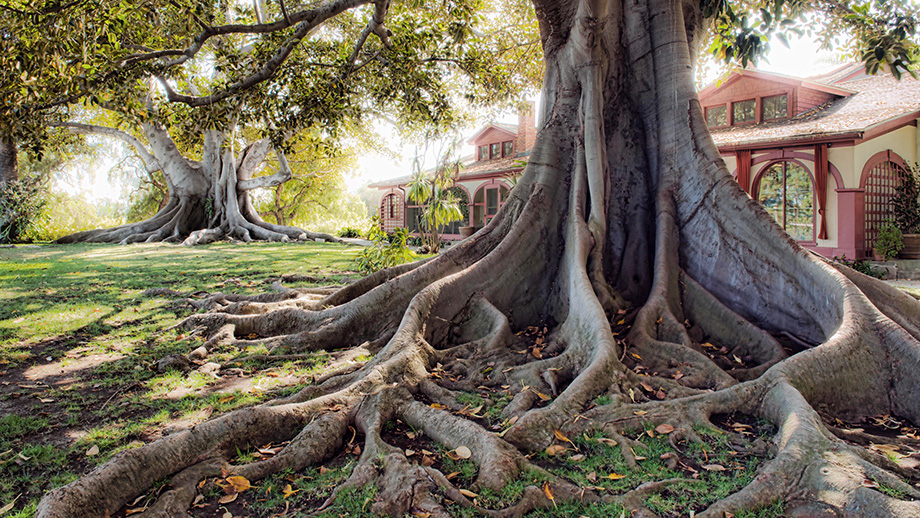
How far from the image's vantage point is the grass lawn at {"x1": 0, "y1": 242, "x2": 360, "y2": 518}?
2.74m

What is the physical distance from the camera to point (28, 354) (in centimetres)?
451

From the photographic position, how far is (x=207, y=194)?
2305cm

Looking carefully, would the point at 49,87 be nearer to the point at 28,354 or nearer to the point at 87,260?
the point at 28,354

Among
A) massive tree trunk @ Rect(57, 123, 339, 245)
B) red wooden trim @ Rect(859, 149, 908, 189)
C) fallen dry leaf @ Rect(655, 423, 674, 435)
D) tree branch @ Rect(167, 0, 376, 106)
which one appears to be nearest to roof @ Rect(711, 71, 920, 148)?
red wooden trim @ Rect(859, 149, 908, 189)

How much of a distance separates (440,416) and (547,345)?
168 cm

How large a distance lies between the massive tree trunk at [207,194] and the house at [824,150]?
16.0 meters

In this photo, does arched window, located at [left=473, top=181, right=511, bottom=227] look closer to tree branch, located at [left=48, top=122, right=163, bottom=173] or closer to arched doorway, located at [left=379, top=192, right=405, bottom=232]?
arched doorway, located at [left=379, top=192, right=405, bottom=232]

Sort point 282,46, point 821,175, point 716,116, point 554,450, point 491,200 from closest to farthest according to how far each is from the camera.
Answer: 1. point 554,450
2. point 282,46
3. point 821,175
4. point 716,116
5. point 491,200

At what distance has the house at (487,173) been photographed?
80.2 feet

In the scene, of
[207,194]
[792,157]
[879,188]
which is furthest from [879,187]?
[207,194]

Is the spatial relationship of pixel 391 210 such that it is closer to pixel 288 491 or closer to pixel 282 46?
pixel 282 46

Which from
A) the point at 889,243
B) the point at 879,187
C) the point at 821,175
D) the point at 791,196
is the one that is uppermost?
the point at 821,175

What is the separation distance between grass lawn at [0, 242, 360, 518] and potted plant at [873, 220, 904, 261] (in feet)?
51.5

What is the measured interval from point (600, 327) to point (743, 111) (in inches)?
706
